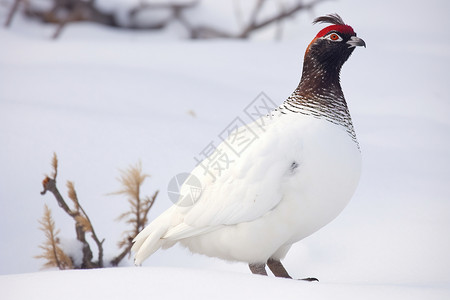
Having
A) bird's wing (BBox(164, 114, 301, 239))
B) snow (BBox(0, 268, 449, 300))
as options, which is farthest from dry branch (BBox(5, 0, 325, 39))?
snow (BBox(0, 268, 449, 300))

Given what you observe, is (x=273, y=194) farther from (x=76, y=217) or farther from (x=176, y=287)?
(x=76, y=217)

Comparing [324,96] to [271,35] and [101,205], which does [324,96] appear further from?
[271,35]

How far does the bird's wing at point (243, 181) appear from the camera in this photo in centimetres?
253

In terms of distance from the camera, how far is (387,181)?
3912 mm

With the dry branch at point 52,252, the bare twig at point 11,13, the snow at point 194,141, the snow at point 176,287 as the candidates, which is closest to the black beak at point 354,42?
the snow at point 194,141

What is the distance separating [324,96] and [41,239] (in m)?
1.42

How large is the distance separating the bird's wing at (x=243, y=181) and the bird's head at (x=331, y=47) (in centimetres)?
31

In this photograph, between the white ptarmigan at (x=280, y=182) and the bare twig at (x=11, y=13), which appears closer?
the white ptarmigan at (x=280, y=182)

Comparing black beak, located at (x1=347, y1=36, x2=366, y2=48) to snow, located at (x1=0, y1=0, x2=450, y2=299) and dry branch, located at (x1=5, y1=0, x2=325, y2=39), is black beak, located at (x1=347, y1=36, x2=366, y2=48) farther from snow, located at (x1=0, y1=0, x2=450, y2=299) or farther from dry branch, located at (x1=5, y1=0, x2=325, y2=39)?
dry branch, located at (x1=5, y1=0, x2=325, y2=39)

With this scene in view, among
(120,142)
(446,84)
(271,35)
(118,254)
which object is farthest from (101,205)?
Answer: (271,35)

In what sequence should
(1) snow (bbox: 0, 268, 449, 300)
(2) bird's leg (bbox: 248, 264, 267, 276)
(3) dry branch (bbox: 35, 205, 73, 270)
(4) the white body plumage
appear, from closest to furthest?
(1) snow (bbox: 0, 268, 449, 300) → (4) the white body plumage → (2) bird's leg (bbox: 248, 264, 267, 276) → (3) dry branch (bbox: 35, 205, 73, 270)

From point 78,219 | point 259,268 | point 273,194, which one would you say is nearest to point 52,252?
point 78,219

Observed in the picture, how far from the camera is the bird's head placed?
279 centimetres

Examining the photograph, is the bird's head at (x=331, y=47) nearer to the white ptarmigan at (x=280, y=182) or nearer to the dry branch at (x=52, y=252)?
the white ptarmigan at (x=280, y=182)
